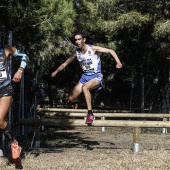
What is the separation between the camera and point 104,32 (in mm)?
24641

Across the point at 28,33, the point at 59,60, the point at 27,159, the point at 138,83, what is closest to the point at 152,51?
the point at 138,83

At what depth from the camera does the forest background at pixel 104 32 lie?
1445 cm

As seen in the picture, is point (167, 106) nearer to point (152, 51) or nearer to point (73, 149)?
point (152, 51)

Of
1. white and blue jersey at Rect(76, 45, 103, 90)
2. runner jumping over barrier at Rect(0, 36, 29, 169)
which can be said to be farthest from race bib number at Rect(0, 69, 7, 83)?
white and blue jersey at Rect(76, 45, 103, 90)

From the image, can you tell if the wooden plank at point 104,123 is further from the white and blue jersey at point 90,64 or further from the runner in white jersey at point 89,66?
the white and blue jersey at point 90,64

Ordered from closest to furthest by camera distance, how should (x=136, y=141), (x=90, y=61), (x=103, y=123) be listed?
(x=90, y=61) → (x=103, y=123) → (x=136, y=141)

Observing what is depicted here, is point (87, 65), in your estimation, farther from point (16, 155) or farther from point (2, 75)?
point (16, 155)

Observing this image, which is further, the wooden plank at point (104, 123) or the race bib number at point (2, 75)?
the wooden plank at point (104, 123)

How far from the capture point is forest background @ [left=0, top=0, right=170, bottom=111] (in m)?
14.4

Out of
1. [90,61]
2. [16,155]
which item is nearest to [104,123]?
[90,61]

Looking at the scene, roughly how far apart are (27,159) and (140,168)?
2.09 metres

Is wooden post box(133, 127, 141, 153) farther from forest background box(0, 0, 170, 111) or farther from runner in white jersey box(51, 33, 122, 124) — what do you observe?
forest background box(0, 0, 170, 111)

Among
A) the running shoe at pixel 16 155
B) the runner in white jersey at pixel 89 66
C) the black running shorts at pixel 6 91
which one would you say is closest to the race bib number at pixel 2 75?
the black running shorts at pixel 6 91

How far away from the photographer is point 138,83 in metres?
29.6
